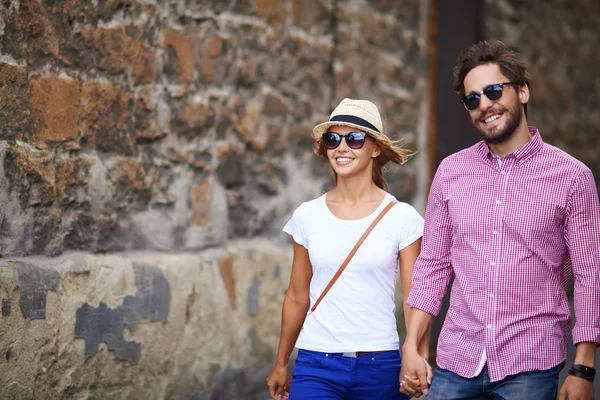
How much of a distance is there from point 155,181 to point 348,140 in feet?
4.54

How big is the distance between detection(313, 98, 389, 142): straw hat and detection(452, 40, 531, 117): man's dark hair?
1.50ft

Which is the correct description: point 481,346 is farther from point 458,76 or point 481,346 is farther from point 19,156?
point 19,156

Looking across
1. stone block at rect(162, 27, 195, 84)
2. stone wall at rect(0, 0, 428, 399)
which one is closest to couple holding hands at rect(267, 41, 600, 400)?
stone wall at rect(0, 0, 428, 399)

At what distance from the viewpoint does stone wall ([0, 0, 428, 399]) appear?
413 centimetres

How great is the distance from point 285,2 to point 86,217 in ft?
6.97

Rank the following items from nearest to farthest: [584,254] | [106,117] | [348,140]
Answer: [584,254], [348,140], [106,117]

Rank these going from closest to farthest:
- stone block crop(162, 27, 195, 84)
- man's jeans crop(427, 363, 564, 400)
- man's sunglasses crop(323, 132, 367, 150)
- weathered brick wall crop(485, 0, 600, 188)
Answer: man's jeans crop(427, 363, 564, 400) → man's sunglasses crop(323, 132, 367, 150) → stone block crop(162, 27, 195, 84) → weathered brick wall crop(485, 0, 600, 188)

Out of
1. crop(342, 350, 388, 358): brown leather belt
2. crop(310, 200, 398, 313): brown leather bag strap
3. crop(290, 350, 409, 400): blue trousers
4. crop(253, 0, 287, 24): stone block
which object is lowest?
crop(290, 350, 409, 400): blue trousers

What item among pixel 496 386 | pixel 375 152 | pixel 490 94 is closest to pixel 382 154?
pixel 375 152

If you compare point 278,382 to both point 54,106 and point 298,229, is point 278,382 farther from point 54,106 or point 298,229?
point 54,106

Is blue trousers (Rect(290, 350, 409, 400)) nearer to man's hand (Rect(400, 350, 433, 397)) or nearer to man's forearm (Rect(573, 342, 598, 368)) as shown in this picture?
man's hand (Rect(400, 350, 433, 397))

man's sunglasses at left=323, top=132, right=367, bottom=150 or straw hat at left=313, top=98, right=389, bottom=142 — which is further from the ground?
straw hat at left=313, top=98, right=389, bottom=142

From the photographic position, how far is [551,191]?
3.30m

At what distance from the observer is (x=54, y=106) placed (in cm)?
428
